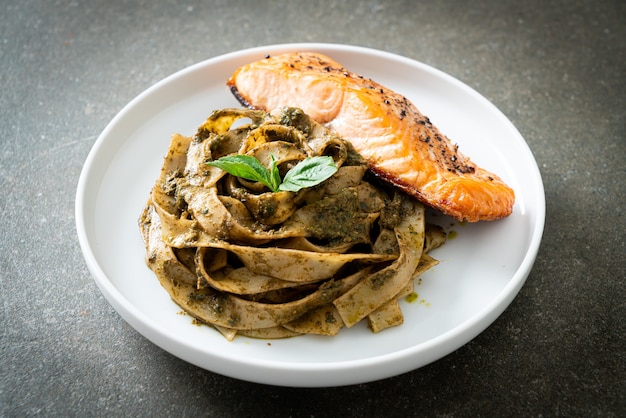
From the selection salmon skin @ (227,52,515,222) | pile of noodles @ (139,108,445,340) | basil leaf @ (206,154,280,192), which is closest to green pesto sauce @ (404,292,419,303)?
pile of noodles @ (139,108,445,340)

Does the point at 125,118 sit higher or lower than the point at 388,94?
lower

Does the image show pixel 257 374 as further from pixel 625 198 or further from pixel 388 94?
pixel 625 198

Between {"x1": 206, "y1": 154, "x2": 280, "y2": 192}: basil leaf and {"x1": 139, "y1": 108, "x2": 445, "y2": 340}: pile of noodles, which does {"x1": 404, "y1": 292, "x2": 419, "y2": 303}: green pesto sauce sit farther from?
{"x1": 206, "y1": 154, "x2": 280, "y2": 192}: basil leaf

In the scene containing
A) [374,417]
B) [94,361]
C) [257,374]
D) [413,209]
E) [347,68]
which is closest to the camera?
[257,374]

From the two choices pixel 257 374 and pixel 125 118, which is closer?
pixel 257 374

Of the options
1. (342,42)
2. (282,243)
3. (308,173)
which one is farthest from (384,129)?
(342,42)

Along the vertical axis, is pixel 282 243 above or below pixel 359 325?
above

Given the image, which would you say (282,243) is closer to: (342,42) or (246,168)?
(246,168)

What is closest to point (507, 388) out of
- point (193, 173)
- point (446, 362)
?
point (446, 362)
